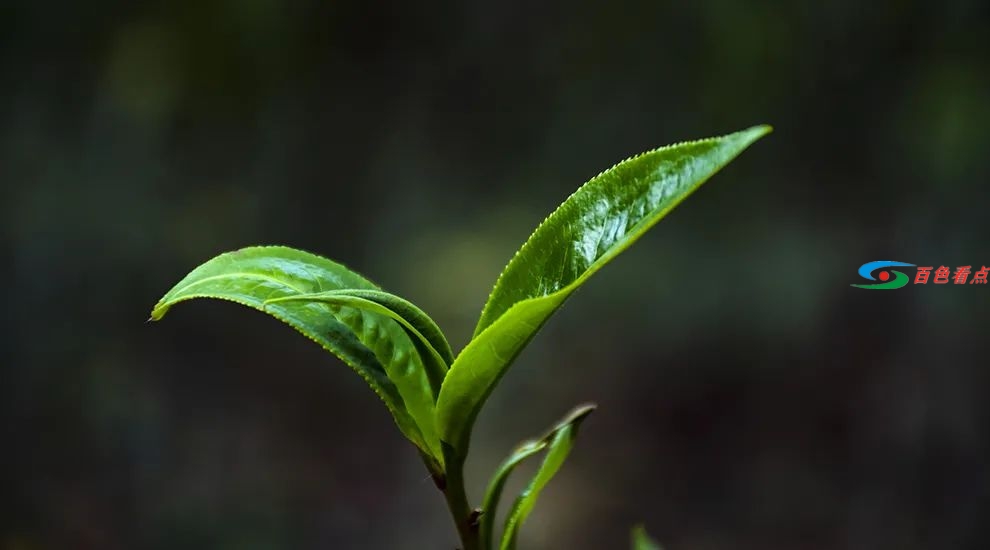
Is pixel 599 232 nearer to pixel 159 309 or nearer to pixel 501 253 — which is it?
pixel 159 309

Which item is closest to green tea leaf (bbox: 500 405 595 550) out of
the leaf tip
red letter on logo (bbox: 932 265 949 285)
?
the leaf tip

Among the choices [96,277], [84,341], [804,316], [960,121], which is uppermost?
[960,121]

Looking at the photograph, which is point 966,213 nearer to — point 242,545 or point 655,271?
point 655,271

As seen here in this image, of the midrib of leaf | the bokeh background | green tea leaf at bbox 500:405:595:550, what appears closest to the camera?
the midrib of leaf

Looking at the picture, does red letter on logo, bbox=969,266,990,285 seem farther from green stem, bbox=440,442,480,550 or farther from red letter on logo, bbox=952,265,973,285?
green stem, bbox=440,442,480,550

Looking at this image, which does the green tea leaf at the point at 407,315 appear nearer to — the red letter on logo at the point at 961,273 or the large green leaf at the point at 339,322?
the large green leaf at the point at 339,322

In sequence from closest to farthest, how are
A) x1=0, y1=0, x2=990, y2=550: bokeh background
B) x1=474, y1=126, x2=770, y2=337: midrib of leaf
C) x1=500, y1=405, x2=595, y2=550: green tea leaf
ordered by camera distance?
x1=474, y1=126, x2=770, y2=337: midrib of leaf < x1=500, y1=405, x2=595, y2=550: green tea leaf < x1=0, y1=0, x2=990, y2=550: bokeh background

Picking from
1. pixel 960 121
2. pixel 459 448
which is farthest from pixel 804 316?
pixel 459 448
